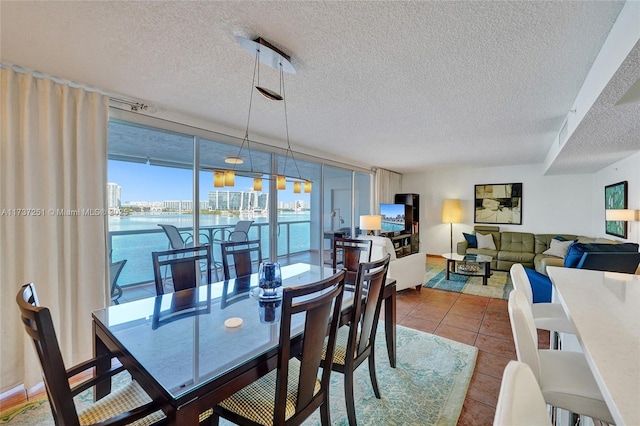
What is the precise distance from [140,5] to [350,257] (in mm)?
2643

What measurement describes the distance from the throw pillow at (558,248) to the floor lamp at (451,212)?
1.92 metres

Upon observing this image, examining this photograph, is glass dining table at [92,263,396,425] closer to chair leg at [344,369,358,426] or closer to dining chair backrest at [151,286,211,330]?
dining chair backrest at [151,286,211,330]

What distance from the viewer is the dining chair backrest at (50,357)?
89 cm

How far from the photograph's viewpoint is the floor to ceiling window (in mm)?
2926

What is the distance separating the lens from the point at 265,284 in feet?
6.61

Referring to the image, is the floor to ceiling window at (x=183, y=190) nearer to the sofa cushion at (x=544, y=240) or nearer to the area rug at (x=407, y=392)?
the area rug at (x=407, y=392)

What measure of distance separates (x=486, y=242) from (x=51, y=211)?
23.3 ft

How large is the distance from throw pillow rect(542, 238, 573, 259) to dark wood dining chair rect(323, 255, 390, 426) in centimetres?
Result: 521

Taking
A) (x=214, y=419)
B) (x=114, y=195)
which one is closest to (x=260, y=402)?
(x=214, y=419)

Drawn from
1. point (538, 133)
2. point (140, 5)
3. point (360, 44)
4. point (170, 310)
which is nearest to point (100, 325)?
point (170, 310)

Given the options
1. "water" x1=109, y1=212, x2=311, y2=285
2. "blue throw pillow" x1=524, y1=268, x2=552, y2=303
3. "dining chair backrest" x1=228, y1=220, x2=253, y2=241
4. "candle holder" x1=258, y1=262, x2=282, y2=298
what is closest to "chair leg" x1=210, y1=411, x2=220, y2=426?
"candle holder" x1=258, y1=262, x2=282, y2=298

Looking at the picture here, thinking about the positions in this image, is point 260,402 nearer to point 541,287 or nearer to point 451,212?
point 541,287

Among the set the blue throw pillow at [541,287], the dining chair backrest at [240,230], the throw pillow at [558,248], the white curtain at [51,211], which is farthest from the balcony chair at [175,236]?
the throw pillow at [558,248]

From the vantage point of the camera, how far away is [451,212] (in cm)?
700
